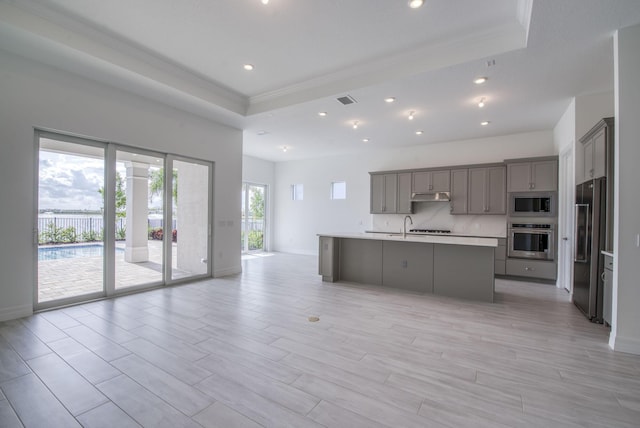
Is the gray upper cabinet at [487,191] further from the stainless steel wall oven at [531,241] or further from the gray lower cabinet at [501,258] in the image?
the gray lower cabinet at [501,258]

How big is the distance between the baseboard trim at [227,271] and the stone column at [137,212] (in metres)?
1.25

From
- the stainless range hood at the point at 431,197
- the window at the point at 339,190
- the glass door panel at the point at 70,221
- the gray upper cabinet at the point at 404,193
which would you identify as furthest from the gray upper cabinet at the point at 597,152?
the glass door panel at the point at 70,221

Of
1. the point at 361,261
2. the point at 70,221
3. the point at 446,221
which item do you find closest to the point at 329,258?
the point at 361,261

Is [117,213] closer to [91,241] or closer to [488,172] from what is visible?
[91,241]

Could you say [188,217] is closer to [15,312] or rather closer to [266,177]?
[15,312]

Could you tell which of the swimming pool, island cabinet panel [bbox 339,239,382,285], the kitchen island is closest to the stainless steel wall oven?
the kitchen island

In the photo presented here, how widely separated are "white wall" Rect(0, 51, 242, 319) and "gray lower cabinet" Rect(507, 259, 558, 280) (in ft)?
22.2

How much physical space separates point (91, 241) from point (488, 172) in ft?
23.7

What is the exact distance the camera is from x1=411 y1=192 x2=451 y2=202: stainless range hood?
651cm

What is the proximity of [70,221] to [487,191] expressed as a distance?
7.31m

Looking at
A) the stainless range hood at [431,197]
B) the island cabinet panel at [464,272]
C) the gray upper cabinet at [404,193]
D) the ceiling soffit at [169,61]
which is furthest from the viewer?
the gray upper cabinet at [404,193]

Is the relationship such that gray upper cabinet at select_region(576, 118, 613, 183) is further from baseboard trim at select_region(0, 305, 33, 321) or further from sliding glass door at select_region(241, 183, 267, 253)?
sliding glass door at select_region(241, 183, 267, 253)

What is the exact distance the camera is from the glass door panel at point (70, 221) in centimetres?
358

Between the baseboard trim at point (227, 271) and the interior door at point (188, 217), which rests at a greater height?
the interior door at point (188, 217)
